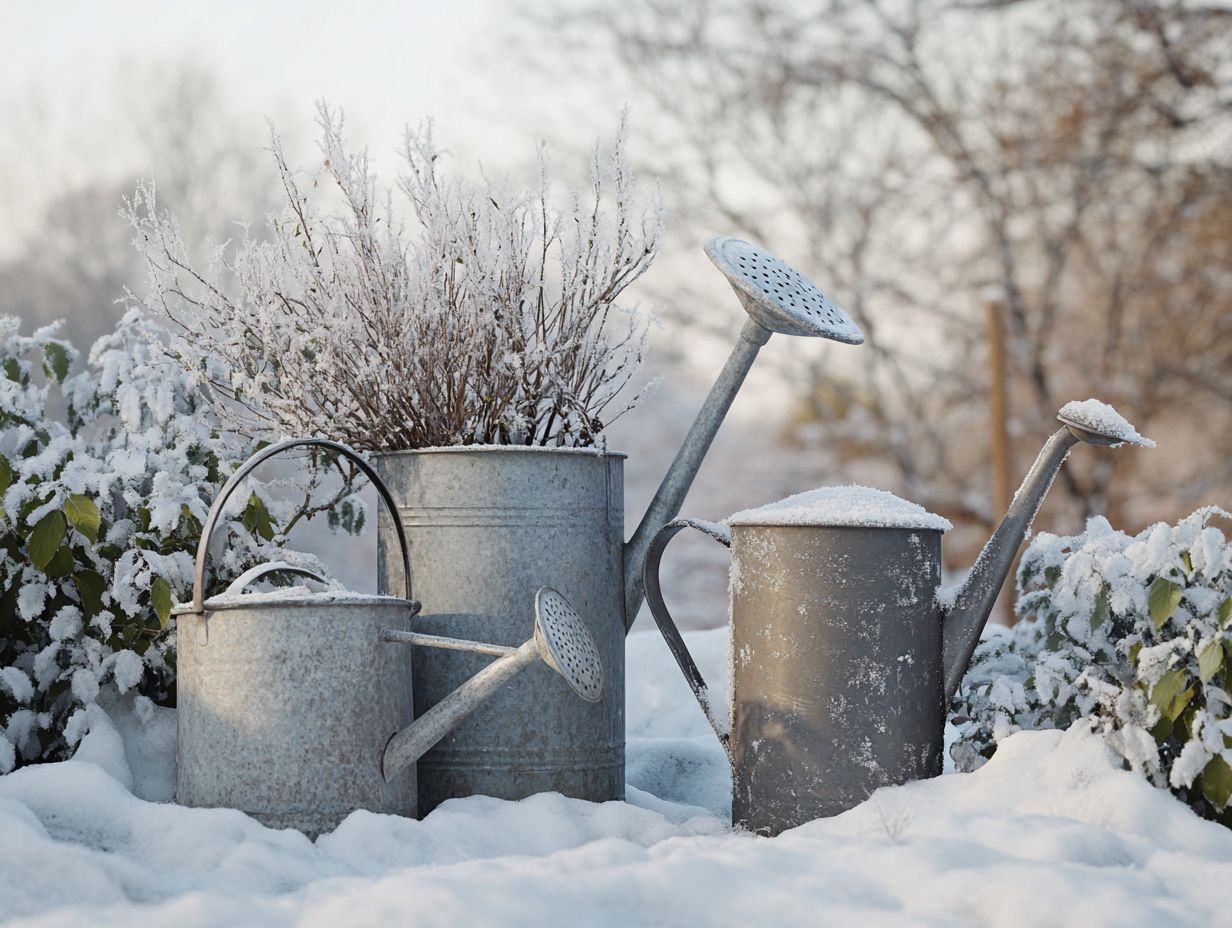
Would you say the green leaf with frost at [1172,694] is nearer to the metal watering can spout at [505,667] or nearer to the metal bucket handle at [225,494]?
the metal watering can spout at [505,667]

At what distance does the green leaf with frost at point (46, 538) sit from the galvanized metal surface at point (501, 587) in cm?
67

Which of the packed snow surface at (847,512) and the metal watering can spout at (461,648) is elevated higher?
the packed snow surface at (847,512)

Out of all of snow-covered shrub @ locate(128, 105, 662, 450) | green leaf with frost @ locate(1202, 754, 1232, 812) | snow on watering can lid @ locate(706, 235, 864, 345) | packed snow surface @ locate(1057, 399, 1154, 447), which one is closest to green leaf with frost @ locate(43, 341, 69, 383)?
snow-covered shrub @ locate(128, 105, 662, 450)

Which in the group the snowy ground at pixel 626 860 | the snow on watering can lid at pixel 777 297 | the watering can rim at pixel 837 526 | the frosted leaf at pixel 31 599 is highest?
the snow on watering can lid at pixel 777 297

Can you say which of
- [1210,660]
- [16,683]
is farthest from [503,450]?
[1210,660]

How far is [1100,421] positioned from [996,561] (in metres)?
0.32

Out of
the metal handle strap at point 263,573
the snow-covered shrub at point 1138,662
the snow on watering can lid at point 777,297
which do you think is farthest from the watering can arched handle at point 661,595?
the metal handle strap at point 263,573

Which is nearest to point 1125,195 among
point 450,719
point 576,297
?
point 576,297

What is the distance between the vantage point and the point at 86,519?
2.67 metres

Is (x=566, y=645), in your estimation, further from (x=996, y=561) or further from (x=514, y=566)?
(x=996, y=561)

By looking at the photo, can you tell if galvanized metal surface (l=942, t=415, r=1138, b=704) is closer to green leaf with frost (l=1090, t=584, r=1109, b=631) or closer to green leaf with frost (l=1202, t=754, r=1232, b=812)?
green leaf with frost (l=1090, t=584, r=1109, b=631)

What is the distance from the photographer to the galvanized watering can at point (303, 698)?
2404mm

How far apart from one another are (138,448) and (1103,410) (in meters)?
1.99

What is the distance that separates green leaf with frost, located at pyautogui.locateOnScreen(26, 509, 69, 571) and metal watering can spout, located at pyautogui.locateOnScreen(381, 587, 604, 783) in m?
0.72
